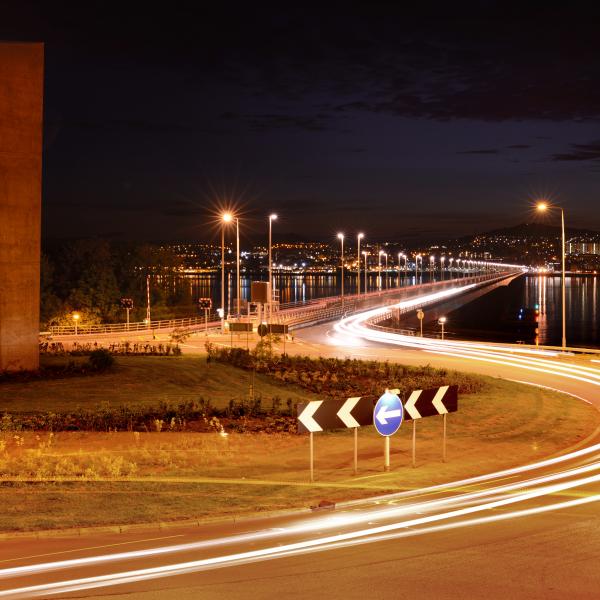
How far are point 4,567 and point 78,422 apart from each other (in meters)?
9.39

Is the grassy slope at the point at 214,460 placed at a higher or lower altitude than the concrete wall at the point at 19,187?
lower

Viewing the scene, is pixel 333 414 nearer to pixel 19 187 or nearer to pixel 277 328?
pixel 19 187

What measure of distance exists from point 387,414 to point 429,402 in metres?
1.32

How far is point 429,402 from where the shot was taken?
14195mm

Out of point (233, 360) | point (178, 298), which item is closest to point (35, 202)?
point (233, 360)

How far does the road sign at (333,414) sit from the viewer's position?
1249 cm

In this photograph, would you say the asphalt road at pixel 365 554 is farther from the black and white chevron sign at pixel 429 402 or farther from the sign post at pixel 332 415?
the black and white chevron sign at pixel 429 402

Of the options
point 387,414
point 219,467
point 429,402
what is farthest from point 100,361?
point 387,414

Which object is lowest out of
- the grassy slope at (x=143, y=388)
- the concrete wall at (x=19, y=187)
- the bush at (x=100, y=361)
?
the grassy slope at (x=143, y=388)

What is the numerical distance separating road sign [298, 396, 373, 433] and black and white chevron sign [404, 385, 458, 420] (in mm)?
863

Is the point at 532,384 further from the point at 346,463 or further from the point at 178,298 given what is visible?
the point at 178,298

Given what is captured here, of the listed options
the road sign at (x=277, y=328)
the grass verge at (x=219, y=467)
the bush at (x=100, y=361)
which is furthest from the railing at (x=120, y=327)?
the grass verge at (x=219, y=467)

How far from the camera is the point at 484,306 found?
14250cm

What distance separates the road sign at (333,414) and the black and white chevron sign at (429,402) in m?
0.86
